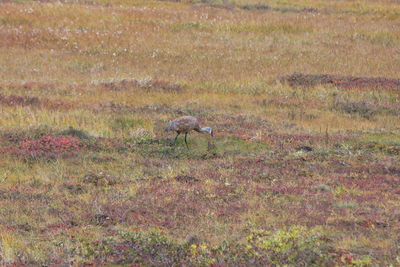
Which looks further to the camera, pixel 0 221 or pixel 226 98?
pixel 226 98

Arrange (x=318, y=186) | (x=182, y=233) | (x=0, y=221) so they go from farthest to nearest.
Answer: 1. (x=318, y=186)
2. (x=0, y=221)
3. (x=182, y=233)

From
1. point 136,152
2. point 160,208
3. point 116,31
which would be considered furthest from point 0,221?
point 116,31

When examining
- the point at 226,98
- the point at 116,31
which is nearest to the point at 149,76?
the point at 226,98

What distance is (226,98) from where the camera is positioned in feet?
78.4

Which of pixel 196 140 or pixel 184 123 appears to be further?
pixel 196 140

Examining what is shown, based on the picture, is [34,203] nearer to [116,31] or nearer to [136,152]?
[136,152]

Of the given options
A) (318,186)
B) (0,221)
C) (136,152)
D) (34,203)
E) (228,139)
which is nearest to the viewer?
(0,221)

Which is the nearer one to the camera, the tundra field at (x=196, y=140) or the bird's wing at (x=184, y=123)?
the tundra field at (x=196, y=140)

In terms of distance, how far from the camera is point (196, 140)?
17.9 meters

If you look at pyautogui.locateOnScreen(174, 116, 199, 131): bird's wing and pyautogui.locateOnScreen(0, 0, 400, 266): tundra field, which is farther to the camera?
pyautogui.locateOnScreen(174, 116, 199, 131): bird's wing

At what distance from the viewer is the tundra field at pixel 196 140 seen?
9.81 meters

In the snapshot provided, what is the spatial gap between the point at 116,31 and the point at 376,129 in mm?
17624

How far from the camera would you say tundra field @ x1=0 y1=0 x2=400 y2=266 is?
9.81 m

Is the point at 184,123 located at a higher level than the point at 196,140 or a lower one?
higher
